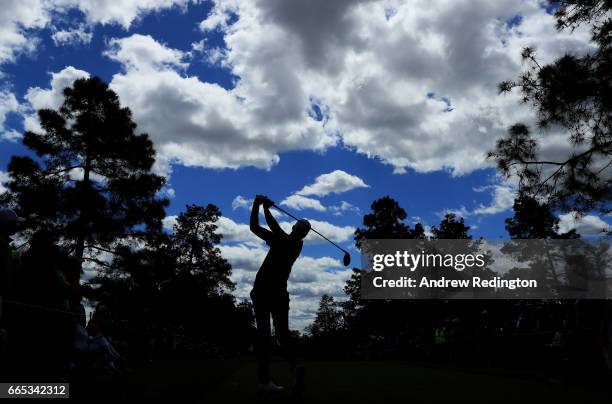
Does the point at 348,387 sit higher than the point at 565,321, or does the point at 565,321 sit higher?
the point at 565,321

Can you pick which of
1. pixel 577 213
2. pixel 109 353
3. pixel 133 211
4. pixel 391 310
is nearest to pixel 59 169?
pixel 133 211

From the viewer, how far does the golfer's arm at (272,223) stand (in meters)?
6.54

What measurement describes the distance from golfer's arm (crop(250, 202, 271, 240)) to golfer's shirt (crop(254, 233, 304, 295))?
5 centimetres

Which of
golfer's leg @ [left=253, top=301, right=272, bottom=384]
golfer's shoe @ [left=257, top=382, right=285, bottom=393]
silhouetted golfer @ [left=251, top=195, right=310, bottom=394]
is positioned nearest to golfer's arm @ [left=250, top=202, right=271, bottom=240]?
silhouetted golfer @ [left=251, top=195, right=310, bottom=394]

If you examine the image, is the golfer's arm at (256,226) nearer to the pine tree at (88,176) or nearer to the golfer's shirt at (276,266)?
the golfer's shirt at (276,266)

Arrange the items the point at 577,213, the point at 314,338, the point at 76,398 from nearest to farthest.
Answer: the point at 76,398 → the point at 577,213 → the point at 314,338

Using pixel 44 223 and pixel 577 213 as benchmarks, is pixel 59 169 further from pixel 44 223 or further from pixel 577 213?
pixel 577 213

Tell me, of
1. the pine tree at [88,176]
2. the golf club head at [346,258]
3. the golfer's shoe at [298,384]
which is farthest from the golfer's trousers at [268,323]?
the pine tree at [88,176]

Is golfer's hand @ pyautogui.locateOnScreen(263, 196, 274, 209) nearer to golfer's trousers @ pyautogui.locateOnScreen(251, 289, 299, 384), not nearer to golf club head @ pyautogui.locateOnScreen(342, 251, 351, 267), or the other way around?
golfer's trousers @ pyautogui.locateOnScreen(251, 289, 299, 384)

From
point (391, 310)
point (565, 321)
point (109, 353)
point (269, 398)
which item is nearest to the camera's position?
point (269, 398)

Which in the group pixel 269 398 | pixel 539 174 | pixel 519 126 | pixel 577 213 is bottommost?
pixel 269 398

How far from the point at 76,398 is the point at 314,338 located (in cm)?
16876

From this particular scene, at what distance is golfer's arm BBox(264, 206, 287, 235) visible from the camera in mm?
6535

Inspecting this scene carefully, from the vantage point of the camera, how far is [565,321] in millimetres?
12375
